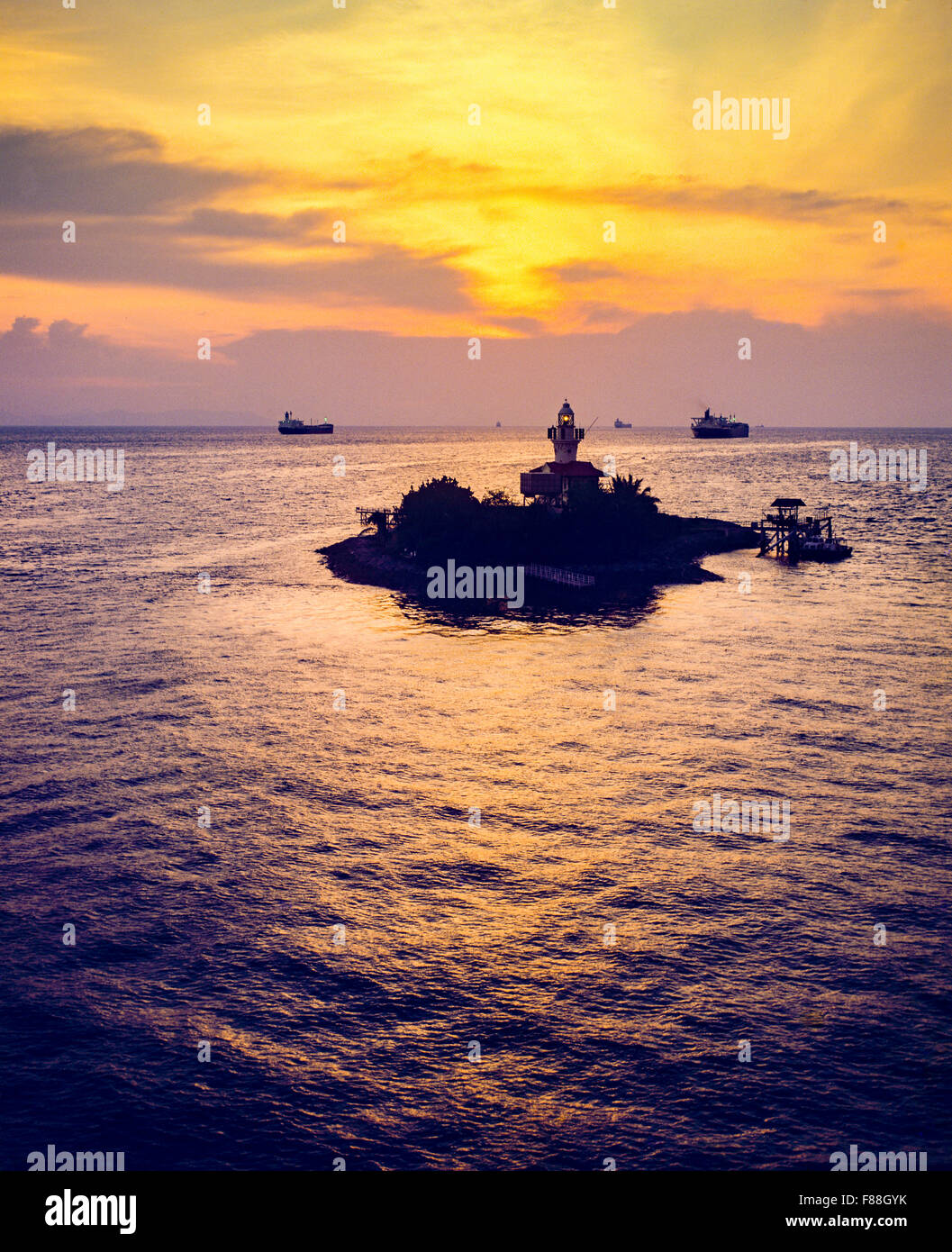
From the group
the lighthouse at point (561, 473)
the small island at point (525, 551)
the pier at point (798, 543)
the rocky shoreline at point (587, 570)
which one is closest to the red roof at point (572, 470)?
the lighthouse at point (561, 473)

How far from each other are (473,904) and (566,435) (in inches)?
2921

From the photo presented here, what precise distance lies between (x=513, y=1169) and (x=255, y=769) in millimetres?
21165

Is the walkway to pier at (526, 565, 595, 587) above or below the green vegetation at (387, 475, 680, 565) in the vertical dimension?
below

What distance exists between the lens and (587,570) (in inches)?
3051

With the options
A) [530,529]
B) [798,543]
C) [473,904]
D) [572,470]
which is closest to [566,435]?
[572,470]

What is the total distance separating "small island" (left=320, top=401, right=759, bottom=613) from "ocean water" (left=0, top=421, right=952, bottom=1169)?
68.0ft

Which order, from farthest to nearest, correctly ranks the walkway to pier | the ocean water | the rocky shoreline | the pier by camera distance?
the pier → the walkway to pier → the rocky shoreline → the ocean water

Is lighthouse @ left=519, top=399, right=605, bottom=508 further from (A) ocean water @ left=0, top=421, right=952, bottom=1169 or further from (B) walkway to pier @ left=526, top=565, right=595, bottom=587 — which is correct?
(A) ocean water @ left=0, top=421, right=952, bottom=1169

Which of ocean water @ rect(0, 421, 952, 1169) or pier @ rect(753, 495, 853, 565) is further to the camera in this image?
pier @ rect(753, 495, 853, 565)

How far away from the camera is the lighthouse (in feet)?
301

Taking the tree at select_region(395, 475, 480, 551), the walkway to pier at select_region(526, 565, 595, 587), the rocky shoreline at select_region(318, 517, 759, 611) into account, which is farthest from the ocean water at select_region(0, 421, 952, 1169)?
the tree at select_region(395, 475, 480, 551)

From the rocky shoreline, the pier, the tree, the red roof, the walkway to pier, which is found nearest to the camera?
the rocky shoreline

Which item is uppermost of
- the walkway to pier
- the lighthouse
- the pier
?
the lighthouse

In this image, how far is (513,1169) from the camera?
641 inches
